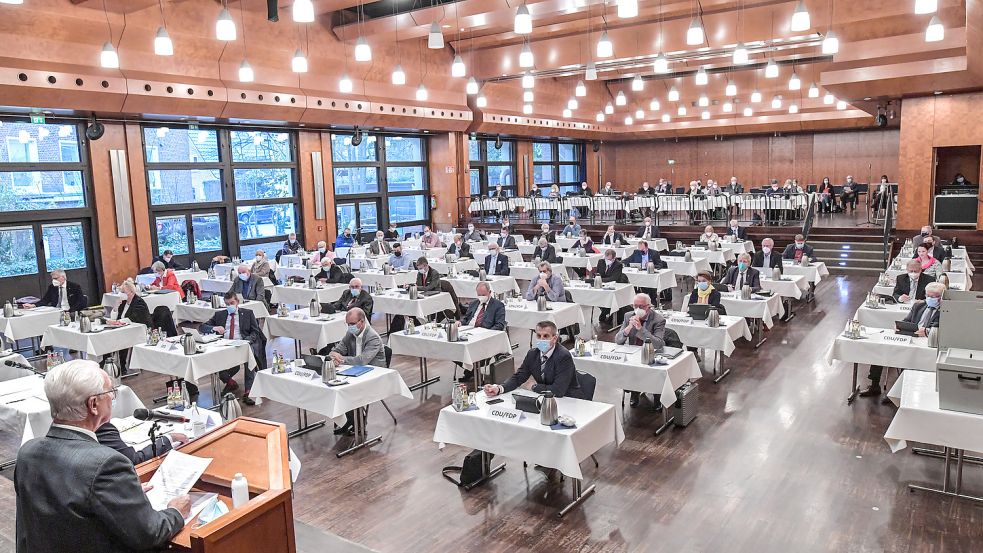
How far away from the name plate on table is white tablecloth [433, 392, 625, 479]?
0.13 ft

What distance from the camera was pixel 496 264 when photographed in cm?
1394

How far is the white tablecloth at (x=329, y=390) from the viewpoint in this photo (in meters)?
6.59

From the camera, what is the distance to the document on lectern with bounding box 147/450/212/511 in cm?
271

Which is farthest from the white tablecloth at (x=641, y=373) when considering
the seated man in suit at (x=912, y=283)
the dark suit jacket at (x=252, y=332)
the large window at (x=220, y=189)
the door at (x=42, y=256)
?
the large window at (x=220, y=189)

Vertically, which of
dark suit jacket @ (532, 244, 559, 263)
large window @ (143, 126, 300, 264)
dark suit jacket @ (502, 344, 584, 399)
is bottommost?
dark suit jacket @ (502, 344, 584, 399)

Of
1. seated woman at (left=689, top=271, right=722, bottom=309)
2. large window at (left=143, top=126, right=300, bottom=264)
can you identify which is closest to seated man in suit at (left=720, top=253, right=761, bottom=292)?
seated woman at (left=689, top=271, right=722, bottom=309)

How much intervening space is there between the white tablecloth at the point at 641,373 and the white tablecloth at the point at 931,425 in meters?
2.01

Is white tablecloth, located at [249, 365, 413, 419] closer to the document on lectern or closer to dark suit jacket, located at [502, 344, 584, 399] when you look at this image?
dark suit jacket, located at [502, 344, 584, 399]

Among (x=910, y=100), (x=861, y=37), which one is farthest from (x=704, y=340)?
(x=910, y=100)

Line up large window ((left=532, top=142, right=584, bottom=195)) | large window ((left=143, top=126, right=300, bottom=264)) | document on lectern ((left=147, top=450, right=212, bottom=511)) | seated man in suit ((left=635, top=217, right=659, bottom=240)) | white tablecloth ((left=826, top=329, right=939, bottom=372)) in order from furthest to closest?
1. large window ((left=532, top=142, right=584, bottom=195))
2. seated man in suit ((left=635, top=217, right=659, bottom=240))
3. large window ((left=143, top=126, right=300, bottom=264))
4. white tablecloth ((left=826, top=329, right=939, bottom=372))
5. document on lectern ((left=147, top=450, right=212, bottom=511))

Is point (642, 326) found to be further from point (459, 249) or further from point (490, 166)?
point (490, 166)

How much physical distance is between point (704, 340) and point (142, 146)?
13220mm

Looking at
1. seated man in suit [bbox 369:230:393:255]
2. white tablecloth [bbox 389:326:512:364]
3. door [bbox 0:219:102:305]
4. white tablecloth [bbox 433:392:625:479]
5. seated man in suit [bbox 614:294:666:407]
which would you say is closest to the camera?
white tablecloth [bbox 433:392:625:479]

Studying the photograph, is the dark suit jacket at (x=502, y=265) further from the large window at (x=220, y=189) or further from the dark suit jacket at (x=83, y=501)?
the dark suit jacket at (x=83, y=501)
